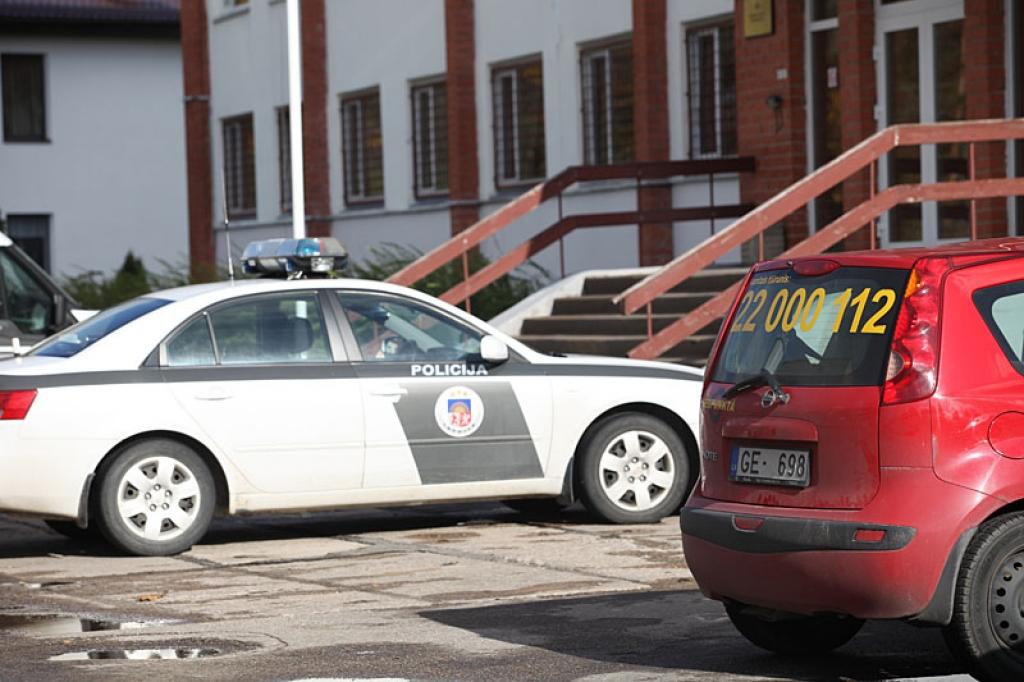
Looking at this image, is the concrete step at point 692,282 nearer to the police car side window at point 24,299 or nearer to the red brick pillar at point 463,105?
the red brick pillar at point 463,105

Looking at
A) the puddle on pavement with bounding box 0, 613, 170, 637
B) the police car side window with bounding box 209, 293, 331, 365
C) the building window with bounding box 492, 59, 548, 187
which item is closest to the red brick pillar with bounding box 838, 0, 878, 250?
the building window with bounding box 492, 59, 548, 187

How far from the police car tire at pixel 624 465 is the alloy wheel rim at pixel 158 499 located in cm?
235

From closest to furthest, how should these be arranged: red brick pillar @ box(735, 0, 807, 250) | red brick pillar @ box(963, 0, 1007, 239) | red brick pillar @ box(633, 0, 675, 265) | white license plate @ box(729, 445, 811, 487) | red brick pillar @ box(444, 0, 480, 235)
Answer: white license plate @ box(729, 445, 811, 487) → red brick pillar @ box(963, 0, 1007, 239) → red brick pillar @ box(735, 0, 807, 250) → red brick pillar @ box(633, 0, 675, 265) → red brick pillar @ box(444, 0, 480, 235)

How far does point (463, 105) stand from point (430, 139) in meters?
1.69

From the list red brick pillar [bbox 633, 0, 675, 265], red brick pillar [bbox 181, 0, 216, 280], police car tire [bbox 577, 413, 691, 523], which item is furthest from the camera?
red brick pillar [bbox 181, 0, 216, 280]

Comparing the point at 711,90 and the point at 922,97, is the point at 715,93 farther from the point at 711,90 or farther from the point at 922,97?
the point at 922,97

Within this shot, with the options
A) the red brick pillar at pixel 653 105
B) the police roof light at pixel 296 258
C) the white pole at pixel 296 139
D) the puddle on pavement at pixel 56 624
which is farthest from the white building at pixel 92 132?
the puddle on pavement at pixel 56 624

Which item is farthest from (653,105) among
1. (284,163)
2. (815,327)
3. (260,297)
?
(815,327)

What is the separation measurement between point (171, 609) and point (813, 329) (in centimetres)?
362

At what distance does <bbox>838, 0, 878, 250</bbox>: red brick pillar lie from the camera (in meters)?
19.9

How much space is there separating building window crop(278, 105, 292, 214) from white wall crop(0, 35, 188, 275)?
1168 centimetres

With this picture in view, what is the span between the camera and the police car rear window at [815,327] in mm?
7219

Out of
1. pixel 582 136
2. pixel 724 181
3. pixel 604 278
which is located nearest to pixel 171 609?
pixel 604 278

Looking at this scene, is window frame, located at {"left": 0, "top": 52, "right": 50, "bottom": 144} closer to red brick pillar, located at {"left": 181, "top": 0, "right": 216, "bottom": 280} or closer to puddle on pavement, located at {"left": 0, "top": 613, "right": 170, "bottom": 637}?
red brick pillar, located at {"left": 181, "top": 0, "right": 216, "bottom": 280}
